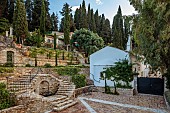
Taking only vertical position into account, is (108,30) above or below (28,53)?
above

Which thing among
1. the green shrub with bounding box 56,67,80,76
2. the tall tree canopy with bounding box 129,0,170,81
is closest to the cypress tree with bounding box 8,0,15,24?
the green shrub with bounding box 56,67,80,76

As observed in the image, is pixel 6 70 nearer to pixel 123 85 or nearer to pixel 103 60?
pixel 103 60

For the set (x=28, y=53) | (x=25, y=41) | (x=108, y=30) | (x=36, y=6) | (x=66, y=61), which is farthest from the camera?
(x=108, y=30)

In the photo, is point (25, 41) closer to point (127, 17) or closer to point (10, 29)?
point (10, 29)

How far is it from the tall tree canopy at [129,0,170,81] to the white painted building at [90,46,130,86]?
26.0 ft

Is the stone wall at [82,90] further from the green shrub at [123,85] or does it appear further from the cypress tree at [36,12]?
the cypress tree at [36,12]

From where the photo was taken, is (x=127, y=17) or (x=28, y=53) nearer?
(x=127, y=17)

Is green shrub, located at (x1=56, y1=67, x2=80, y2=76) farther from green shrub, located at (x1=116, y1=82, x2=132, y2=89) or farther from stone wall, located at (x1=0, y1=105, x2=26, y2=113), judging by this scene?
stone wall, located at (x1=0, y1=105, x2=26, y2=113)

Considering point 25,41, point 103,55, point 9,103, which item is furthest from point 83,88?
point 25,41

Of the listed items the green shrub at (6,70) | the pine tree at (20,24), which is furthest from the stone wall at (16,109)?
the pine tree at (20,24)

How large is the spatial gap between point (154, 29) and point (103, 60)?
10.7 m

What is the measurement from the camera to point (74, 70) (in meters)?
18.9

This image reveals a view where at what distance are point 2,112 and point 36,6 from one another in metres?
36.3

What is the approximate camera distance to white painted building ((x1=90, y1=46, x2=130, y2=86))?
1688cm
